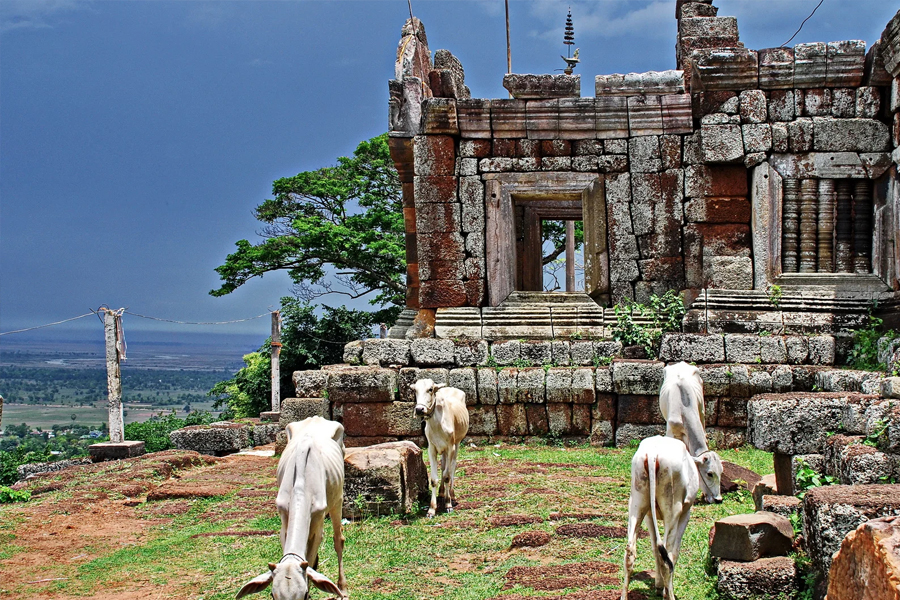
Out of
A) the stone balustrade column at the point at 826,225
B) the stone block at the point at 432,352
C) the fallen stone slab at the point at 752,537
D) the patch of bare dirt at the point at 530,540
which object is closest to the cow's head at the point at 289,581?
the patch of bare dirt at the point at 530,540

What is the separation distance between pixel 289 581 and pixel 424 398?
3.04 m

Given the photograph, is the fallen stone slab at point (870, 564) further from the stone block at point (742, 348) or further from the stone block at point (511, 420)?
the stone block at point (511, 420)

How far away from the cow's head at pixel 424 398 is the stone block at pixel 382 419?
381cm

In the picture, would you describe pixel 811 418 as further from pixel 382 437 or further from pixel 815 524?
pixel 382 437

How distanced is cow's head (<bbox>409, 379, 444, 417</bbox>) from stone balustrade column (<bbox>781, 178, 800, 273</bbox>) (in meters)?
6.49

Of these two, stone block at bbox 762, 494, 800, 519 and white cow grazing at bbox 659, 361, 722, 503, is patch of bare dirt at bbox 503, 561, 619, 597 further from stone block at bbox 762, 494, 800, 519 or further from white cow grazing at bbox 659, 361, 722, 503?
white cow grazing at bbox 659, 361, 722, 503

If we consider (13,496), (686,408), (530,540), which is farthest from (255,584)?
(13,496)

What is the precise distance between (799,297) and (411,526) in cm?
694

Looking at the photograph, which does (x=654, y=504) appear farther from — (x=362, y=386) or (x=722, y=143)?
(x=722, y=143)

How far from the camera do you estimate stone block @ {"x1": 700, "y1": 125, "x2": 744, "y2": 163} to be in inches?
456

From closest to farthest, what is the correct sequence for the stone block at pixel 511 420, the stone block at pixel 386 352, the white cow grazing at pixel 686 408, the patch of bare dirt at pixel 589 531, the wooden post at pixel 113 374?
the patch of bare dirt at pixel 589 531
the white cow grazing at pixel 686 408
the stone block at pixel 511 420
the stone block at pixel 386 352
the wooden post at pixel 113 374

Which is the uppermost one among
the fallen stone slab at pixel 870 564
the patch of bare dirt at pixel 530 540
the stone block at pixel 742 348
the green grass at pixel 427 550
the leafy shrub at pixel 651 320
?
the leafy shrub at pixel 651 320

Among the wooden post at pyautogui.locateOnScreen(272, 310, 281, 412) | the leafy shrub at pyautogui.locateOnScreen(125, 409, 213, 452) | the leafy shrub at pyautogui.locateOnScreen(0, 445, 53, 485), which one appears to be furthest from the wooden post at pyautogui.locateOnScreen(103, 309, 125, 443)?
the wooden post at pyautogui.locateOnScreen(272, 310, 281, 412)

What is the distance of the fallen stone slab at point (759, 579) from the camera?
15.5ft
